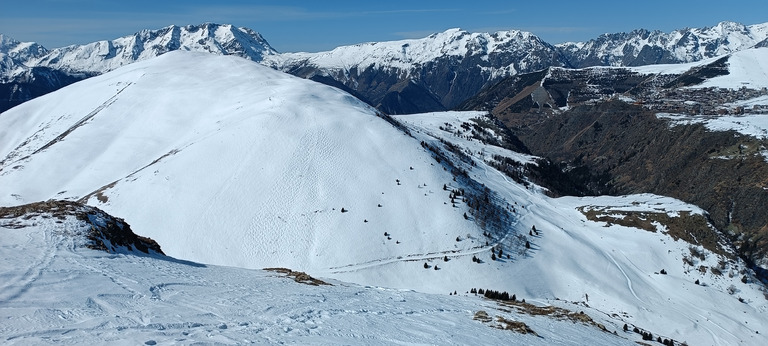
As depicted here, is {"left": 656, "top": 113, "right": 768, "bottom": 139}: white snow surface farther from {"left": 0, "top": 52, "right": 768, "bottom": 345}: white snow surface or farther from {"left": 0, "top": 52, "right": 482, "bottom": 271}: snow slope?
{"left": 0, "top": 52, "right": 482, "bottom": 271}: snow slope

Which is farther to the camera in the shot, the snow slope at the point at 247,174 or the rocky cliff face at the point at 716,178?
the rocky cliff face at the point at 716,178

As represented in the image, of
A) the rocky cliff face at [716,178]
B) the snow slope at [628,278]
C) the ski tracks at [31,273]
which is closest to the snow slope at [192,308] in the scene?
the ski tracks at [31,273]

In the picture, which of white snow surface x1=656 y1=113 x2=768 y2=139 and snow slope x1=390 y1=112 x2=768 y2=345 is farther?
white snow surface x1=656 y1=113 x2=768 y2=139

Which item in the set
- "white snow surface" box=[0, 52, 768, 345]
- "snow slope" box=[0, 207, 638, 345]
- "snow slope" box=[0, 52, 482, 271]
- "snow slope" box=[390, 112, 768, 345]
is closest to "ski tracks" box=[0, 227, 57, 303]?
"snow slope" box=[0, 207, 638, 345]

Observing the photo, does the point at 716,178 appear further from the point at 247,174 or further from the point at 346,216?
the point at 247,174

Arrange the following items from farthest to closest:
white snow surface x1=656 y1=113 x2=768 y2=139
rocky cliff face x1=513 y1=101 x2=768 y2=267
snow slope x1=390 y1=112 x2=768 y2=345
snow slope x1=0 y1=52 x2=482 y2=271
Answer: white snow surface x1=656 y1=113 x2=768 y2=139, rocky cliff face x1=513 y1=101 x2=768 y2=267, snow slope x1=0 y1=52 x2=482 y2=271, snow slope x1=390 y1=112 x2=768 y2=345

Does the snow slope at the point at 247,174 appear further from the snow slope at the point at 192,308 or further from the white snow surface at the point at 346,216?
the snow slope at the point at 192,308

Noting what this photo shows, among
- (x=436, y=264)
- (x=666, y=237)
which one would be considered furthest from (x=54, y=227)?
(x=666, y=237)
